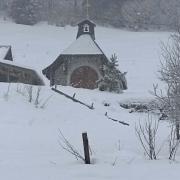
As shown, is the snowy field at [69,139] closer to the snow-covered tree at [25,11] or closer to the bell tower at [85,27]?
the bell tower at [85,27]

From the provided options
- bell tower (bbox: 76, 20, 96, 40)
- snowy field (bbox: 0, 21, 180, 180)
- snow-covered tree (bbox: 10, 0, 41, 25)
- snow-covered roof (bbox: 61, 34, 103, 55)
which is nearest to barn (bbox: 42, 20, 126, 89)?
snow-covered roof (bbox: 61, 34, 103, 55)

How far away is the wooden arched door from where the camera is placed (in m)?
36.2

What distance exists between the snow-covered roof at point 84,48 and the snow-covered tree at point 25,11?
983 inches

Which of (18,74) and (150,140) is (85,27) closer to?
(18,74)

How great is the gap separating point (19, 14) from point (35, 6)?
2126 mm

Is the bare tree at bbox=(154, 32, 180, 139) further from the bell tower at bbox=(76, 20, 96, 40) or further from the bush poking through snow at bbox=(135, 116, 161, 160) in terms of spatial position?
the bell tower at bbox=(76, 20, 96, 40)

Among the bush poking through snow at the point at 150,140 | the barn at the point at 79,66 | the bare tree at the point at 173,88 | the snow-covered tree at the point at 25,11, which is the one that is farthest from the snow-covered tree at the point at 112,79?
the snow-covered tree at the point at 25,11

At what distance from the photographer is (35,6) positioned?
61.1 metres

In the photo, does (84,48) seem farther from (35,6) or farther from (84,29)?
(35,6)

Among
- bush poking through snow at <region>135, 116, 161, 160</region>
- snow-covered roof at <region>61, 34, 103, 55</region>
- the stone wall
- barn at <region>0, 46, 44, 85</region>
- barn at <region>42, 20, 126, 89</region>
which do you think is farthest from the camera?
the stone wall

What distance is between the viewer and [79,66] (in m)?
36.2

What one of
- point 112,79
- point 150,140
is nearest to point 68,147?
point 150,140

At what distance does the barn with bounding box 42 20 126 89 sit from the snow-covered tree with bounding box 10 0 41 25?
81.5ft

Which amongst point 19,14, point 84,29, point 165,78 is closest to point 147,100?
point 84,29
